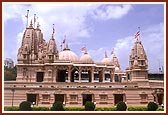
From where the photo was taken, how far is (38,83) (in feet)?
90.9

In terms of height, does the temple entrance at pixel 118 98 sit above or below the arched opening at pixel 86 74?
below

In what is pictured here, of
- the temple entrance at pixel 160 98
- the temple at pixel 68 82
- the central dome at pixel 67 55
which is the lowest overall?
the temple entrance at pixel 160 98

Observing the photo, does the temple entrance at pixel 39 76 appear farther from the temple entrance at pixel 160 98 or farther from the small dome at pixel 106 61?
the temple entrance at pixel 160 98

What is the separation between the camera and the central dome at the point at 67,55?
29.9 meters

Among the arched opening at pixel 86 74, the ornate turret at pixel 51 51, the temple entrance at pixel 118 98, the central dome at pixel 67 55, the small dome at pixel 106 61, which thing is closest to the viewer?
the temple entrance at pixel 118 98

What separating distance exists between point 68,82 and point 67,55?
11.9 ft

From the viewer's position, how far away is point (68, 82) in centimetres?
2769

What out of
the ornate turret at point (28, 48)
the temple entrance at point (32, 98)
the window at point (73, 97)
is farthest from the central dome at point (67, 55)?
the temple entrance at point (32, 98)

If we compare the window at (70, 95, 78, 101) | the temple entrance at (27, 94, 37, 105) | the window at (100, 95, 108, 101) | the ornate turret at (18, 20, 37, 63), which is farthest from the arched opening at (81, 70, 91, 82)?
the temple entrance at (27, 94, 37, 105)

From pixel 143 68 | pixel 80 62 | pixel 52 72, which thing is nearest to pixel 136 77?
pixel 143 68

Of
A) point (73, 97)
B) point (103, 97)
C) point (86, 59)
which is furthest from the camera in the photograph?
point (86, 59)

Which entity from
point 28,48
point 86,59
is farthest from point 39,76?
point 86,59

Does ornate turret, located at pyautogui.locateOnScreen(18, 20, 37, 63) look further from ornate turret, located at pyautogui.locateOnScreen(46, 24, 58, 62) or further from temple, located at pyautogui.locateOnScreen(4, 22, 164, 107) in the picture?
ornate turret, located at pyautogui.locateOnScreen(46, 24, 58, 62)

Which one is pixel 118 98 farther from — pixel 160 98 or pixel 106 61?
pixel 106 61
